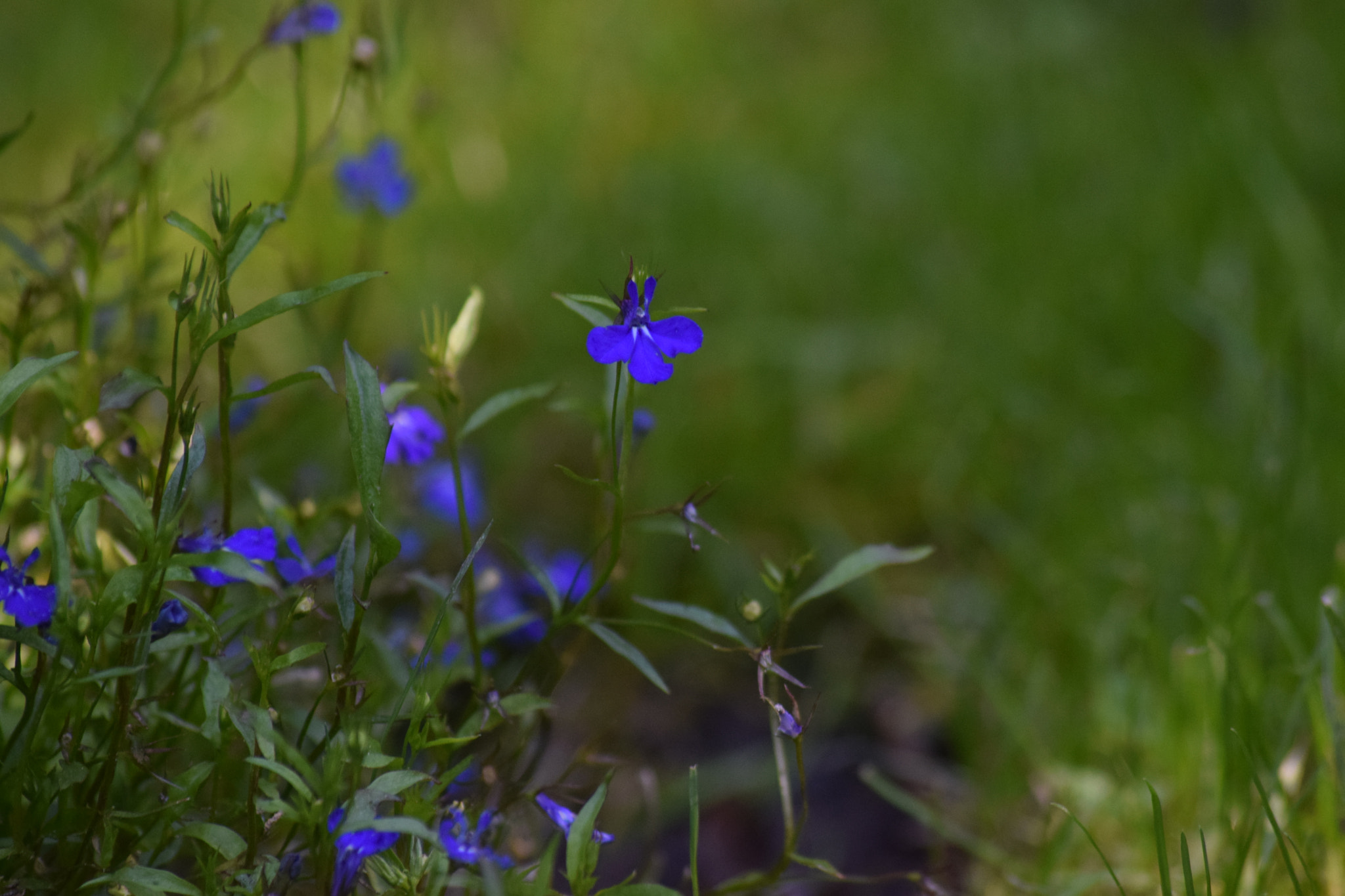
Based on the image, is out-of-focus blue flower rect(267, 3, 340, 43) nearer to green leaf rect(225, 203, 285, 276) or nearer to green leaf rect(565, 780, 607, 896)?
green leaf rect(225, 203, 285, 276)

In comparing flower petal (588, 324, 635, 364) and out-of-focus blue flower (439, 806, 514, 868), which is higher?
flower petal (588, 324, 635, 364)

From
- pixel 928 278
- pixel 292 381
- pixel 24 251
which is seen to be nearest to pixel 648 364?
pixel 292 381

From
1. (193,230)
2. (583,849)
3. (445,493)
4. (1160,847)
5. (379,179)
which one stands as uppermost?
(379,179)

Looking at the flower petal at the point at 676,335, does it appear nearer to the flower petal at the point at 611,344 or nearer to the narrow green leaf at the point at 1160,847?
the flower petal at the point at 611,344

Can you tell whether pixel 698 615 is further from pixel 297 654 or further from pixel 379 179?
pixel 379 179

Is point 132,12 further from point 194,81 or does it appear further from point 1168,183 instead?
point 1168,183

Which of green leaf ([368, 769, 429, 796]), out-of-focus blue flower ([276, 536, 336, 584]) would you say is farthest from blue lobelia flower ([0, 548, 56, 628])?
green leaf ([368, 769, 429, 796])

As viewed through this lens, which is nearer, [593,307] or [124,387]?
A: [124,387]

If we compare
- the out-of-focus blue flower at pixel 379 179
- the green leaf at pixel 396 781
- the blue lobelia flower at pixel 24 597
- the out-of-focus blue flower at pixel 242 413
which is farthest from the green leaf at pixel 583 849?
the out-of-focus blue flower at pixel 379 179
